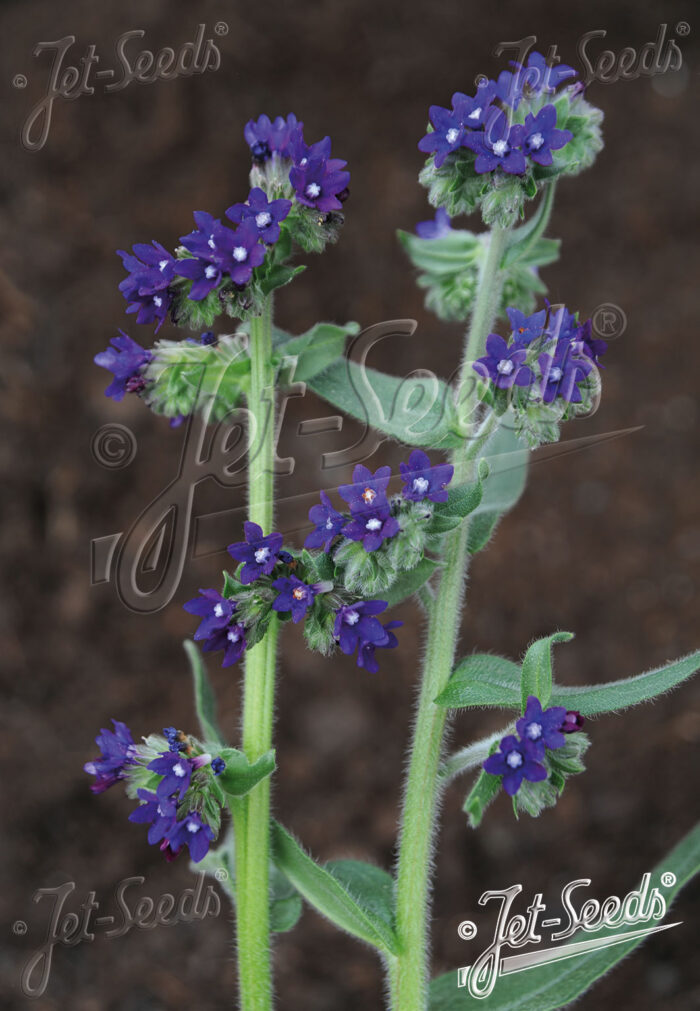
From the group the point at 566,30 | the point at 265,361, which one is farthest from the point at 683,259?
the point at 265,361

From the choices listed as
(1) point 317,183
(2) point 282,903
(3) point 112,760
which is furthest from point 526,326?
(2) point 282,903

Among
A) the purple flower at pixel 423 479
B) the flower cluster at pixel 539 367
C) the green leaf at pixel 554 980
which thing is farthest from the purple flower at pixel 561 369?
the green leaf at pixel 554 980

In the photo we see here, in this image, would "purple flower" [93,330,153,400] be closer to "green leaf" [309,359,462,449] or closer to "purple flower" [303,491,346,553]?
"green leaf" [309,359,462,449]

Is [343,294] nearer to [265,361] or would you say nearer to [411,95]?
[411,95]

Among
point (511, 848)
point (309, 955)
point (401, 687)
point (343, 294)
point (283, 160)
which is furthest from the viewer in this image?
point (343, 294)

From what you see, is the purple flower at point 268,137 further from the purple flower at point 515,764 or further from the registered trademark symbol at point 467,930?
the registered trademark symbol at point 467,930

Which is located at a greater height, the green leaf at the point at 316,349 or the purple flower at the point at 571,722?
the green leaf at the point at 316,349
